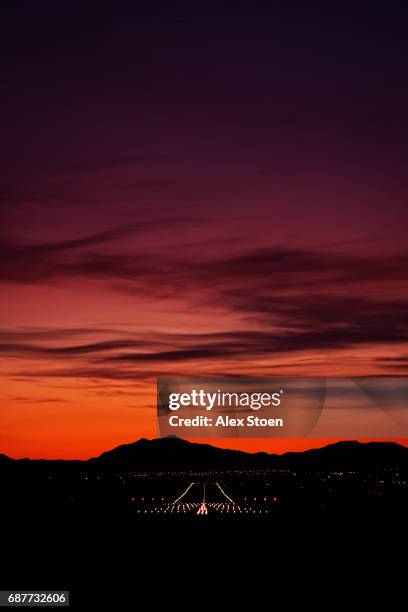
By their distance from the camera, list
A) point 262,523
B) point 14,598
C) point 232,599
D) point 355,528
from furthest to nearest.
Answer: point 262,523, point 355,528, point 232,599, point 14,598

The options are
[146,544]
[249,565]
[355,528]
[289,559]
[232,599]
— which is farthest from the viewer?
[355,528]

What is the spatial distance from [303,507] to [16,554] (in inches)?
2002

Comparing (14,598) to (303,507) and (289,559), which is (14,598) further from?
(303,507)

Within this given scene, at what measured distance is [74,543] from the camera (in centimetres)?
5356

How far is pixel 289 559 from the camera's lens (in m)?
44.8

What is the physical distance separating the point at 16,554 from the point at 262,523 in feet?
92.3

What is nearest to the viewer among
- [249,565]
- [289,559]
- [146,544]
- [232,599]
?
[232,599]

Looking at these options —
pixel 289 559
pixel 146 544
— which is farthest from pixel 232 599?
pixel 146 544

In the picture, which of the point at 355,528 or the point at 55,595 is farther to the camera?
the point at 355,528

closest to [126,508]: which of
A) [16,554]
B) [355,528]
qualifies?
[355,528]

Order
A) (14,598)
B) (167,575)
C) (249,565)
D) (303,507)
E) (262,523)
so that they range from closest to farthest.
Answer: (14,598), (167,575), (249,565), (262,523), (303,507)

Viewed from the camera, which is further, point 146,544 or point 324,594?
point 146,544

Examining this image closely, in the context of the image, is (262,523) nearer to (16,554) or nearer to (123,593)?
(16,554)

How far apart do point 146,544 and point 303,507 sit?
43.0m
